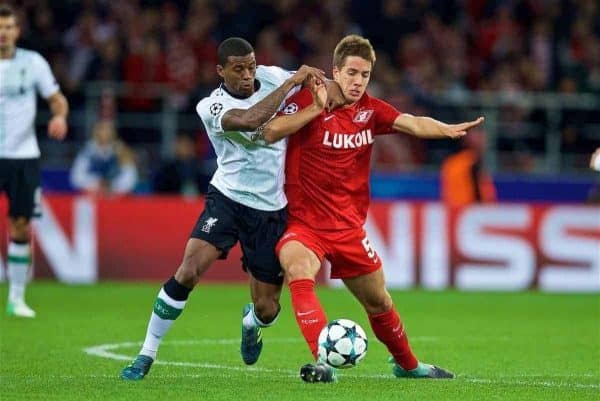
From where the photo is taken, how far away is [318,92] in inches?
331

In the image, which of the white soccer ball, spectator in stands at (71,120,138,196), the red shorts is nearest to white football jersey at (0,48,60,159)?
the red shorts

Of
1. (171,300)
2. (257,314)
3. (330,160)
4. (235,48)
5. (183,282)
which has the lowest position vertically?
(257,314)

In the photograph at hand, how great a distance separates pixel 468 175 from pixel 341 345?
11400 millimetres

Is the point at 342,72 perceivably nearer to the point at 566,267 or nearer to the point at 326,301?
the point at 326,301

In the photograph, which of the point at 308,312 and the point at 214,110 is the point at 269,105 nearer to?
the point at 214,110

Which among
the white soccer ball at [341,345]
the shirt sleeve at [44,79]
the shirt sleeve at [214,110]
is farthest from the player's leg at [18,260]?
the white soccer ball at [341,345]

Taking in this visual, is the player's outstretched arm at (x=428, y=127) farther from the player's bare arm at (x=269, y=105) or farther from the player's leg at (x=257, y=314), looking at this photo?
the player's leg at (x=257, y=314)

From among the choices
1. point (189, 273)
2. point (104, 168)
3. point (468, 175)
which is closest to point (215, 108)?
point (189, 273)

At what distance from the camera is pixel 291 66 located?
21141 mm

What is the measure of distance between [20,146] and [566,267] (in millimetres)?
8005

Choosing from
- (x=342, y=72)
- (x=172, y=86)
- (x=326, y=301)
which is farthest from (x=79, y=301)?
(x=342, y=72)

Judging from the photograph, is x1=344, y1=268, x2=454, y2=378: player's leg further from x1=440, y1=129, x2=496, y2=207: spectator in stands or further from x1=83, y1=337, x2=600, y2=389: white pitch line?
x1=440, y1=129, x2=496, y2=207: spectator in stands

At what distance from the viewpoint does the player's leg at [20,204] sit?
41.9 ft

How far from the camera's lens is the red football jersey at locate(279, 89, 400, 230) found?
874 centimetres
